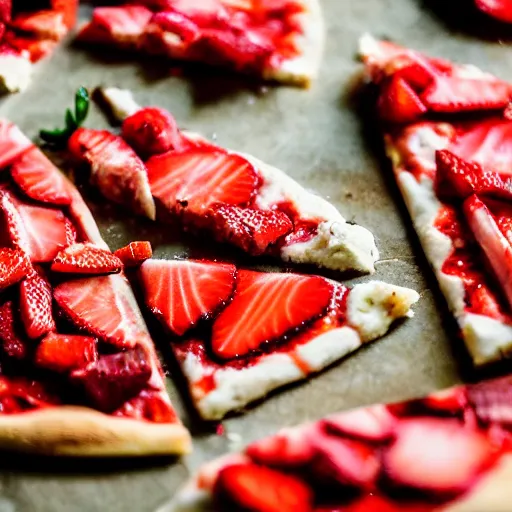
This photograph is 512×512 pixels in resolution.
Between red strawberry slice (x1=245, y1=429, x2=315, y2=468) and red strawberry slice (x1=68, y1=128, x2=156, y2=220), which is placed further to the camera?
red strawberry slice (x1=68, y1=128, x2=156, y2=220)

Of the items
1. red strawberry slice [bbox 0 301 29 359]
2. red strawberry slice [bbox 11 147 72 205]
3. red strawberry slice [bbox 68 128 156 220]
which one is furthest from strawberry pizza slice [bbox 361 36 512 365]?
red strawberry slice [bbox 0 301 29 359]

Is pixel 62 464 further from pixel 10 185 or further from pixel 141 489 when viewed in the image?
pixel 10 185

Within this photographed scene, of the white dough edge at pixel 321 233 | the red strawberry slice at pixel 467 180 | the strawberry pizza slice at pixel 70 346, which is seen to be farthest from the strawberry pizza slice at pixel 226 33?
the strawberry pizza slice at pixel 70 346

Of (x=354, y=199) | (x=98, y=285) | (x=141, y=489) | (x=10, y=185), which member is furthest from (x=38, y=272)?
(x=354, y=199)

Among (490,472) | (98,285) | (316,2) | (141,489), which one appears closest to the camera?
(490,472)

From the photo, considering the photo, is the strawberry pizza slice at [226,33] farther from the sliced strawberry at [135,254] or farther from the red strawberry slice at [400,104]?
the sliced strawberry at [135,254]

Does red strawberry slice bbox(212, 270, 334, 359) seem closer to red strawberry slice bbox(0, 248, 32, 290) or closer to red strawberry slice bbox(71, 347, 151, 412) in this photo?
red strawberry slice bbox(71, 347, 151, 412)

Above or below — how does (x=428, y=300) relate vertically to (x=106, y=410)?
above
